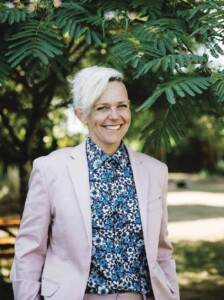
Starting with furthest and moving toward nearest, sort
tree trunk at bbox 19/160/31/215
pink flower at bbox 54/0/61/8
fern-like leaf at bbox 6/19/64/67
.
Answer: tree trunk at bbox 19/160/31/215
pink flower at bbox 54/0/61/8
fern-like leaf at bbox 6/19/64/67

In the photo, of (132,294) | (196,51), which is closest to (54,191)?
(132,294)

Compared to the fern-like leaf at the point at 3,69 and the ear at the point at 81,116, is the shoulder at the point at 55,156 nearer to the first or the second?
the ear at the point at 81,116

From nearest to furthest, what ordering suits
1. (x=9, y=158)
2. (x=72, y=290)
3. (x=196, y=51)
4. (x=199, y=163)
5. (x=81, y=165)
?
(x=72, y=290)
(x=81, y=165)
(x=196, y=51)
(x=9, y=158)
(x=199, y=163)

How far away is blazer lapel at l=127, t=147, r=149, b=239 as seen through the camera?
285cm

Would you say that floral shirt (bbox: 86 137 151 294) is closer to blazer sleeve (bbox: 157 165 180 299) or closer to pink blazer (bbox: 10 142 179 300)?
pink blazer (bbox: 10 142 179 300)

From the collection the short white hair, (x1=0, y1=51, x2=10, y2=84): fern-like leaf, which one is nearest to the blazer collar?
the short white hair

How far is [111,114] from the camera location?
283 cm

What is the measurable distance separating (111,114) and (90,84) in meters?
0.18

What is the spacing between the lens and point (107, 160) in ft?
9.60

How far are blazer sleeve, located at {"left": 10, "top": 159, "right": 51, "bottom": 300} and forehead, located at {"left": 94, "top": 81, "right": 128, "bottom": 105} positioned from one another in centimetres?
45

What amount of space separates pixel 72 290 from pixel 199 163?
3725cm

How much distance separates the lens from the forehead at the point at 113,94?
2842 millimetres

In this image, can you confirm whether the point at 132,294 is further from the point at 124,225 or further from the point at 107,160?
the point at 107,160

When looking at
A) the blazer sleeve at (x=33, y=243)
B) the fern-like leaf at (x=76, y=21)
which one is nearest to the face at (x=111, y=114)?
the blazer sleeve at (x=33, y=243)
